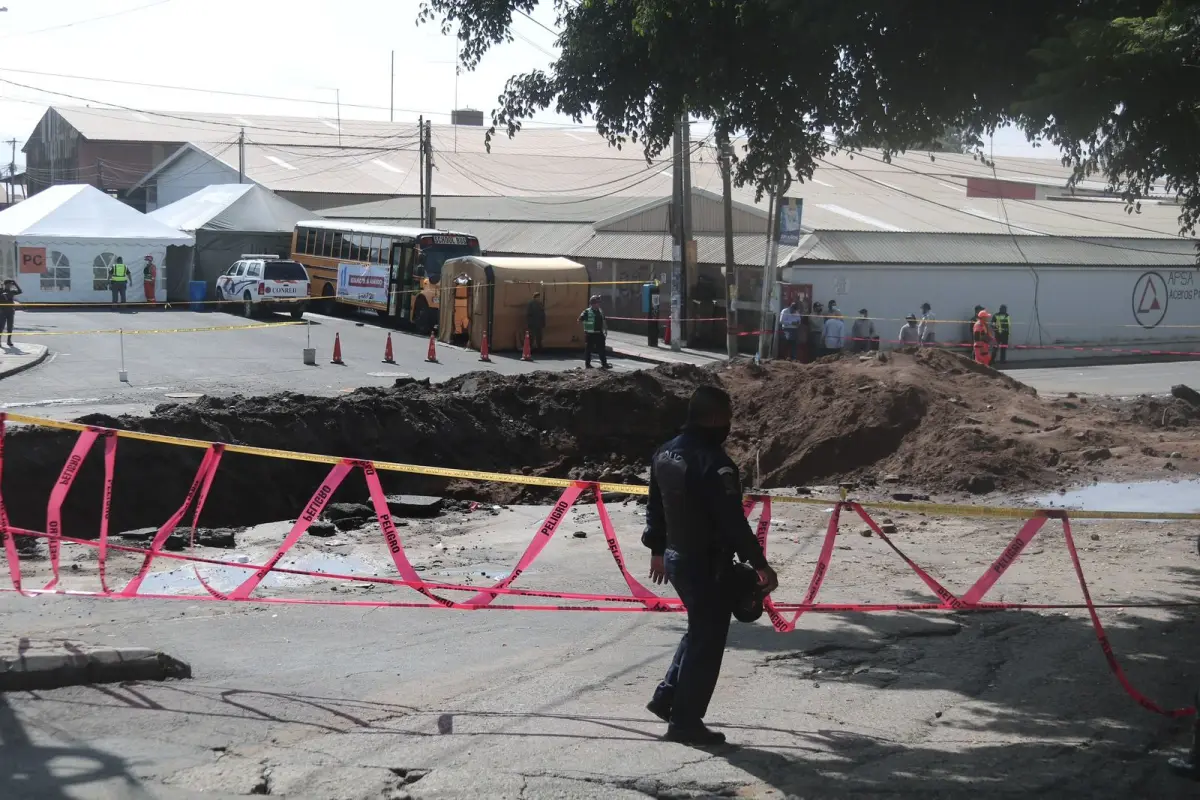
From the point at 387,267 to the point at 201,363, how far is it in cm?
1297

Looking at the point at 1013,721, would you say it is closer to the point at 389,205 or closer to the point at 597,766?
the point at 597,766

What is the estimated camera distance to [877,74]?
32.9 feet

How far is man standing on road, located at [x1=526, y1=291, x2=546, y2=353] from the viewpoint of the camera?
31.9 meters

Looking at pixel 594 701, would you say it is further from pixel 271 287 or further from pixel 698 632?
pixel 271 287

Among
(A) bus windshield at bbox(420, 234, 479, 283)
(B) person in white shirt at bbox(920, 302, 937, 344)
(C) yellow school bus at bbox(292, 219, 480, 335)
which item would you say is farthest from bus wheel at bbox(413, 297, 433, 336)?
(B) person in white shirt at bbox(920, 302, 937, 344)

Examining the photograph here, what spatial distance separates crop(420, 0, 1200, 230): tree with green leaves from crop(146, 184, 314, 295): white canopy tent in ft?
130

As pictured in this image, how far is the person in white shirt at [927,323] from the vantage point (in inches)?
1332

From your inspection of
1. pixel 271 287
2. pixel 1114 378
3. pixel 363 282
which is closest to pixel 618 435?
pixel 1114 378

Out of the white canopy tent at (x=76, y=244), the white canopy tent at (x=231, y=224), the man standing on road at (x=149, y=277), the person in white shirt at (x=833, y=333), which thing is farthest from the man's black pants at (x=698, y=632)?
the white canopy tent at (x=231, y=224)

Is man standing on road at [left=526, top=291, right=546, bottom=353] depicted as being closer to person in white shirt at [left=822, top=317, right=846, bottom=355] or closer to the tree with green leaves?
person in white shirt at [left=822, top=317, right=846, bottom=355]

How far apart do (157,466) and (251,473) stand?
1222 millimetres

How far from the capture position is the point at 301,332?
116 feet

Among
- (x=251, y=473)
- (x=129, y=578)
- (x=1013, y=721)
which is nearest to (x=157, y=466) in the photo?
(x=251, y=473)

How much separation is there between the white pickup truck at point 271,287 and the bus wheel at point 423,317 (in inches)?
174
